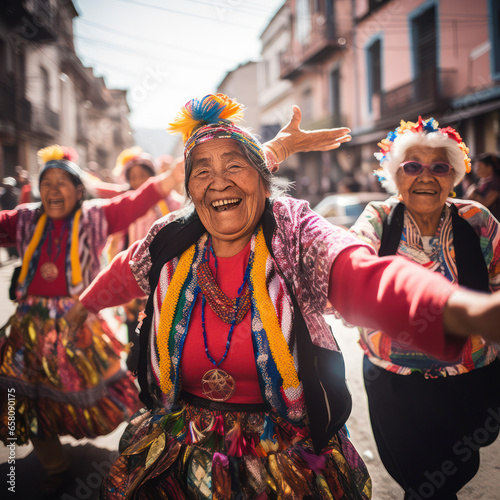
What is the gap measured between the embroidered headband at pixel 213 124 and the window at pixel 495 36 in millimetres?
13041

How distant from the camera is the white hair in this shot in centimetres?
235

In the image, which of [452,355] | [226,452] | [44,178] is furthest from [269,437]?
[44,178]

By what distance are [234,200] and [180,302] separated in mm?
438

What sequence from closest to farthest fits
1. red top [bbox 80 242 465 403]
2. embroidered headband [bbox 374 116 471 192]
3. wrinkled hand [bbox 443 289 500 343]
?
wrinkled hand [bbox 443 289 500 343], red top [bbox 80 242 465 403], embroidered headband [bbox 374 116 471 192]

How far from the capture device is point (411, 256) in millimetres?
2170

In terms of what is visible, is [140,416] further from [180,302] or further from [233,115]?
[233,115]

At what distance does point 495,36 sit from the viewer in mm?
11602

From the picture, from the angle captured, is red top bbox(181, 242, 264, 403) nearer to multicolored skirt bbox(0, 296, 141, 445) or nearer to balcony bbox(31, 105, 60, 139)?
multicolored skirt bbox(0, 296, 141, 445)

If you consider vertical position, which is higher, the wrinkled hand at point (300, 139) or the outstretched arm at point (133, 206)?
the wrinkled hand at point (300, 139)

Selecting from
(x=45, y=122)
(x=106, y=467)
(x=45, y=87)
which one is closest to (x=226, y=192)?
(x=106, y=467)

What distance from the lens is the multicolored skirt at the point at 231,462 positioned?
135 centimetres

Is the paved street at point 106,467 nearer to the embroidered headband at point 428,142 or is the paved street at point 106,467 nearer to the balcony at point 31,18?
the embroidered headband at point 428,142

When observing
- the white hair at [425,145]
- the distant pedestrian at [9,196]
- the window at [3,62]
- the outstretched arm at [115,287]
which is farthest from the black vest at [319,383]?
the window at [3,62]

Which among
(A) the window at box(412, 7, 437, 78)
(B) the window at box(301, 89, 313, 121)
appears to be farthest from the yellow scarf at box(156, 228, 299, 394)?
(B) the window at box(301, 89, 313, 121)
